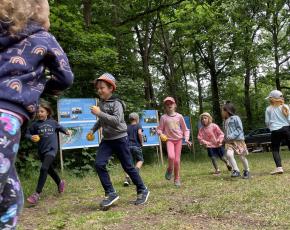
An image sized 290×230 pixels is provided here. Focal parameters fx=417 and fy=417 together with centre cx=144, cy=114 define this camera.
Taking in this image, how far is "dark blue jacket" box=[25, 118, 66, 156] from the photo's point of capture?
7212mm

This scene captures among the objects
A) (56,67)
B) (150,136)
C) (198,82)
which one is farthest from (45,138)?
(198,82)

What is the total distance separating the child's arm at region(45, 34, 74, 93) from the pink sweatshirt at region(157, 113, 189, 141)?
5.59m

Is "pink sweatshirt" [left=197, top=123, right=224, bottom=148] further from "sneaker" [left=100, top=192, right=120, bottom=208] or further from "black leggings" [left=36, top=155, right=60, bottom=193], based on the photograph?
"sneaker" [left=100, top=192, right=120, bottom=208]

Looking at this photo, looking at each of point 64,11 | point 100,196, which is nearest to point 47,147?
point 100,196

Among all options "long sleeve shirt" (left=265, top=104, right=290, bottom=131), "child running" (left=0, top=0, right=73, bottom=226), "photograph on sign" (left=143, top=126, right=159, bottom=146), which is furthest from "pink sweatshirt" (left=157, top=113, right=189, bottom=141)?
"photograph on sign" (left=143, top=126, right=159, bottom=146)

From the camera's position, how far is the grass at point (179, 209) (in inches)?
182

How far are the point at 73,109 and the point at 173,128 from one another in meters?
4.14

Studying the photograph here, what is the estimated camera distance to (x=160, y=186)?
315 inches

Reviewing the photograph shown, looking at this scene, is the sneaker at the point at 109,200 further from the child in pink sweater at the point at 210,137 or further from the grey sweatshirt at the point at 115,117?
the child in pink sweater at the point at 210,137

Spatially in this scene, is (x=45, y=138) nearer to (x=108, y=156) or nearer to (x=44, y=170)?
(x=44, y=170)

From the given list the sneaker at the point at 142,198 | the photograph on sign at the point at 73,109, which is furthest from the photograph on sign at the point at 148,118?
the sneaker at the point at 142,198

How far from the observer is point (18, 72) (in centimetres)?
223

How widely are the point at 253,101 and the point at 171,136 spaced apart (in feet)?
95.7

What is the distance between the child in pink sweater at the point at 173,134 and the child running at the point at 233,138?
4.85 ft
